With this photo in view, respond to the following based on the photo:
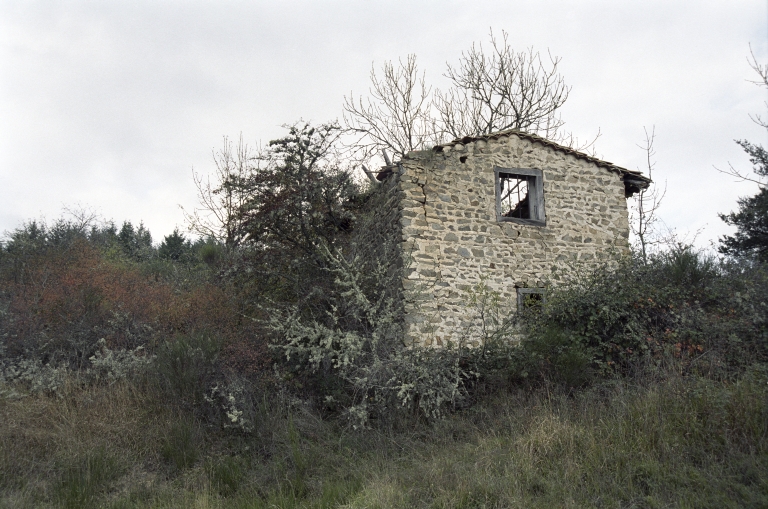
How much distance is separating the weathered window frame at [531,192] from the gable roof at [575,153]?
0.60m

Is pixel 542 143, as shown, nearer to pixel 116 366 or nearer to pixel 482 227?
pixel 482 227

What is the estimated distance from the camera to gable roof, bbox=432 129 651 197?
9.58 m

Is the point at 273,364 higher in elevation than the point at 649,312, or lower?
lower

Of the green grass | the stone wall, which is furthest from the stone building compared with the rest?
the green grass

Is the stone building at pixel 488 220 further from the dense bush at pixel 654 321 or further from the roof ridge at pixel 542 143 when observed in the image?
the dense bush at pixel 654 321

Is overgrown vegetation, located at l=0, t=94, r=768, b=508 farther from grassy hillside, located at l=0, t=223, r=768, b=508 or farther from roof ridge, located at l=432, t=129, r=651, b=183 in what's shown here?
roof ridge, located at l=432, t=129, r=651, b=183

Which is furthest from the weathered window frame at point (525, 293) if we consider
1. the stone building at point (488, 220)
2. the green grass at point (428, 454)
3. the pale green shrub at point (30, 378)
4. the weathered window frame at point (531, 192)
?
the pale green shrub at point (30, 378)

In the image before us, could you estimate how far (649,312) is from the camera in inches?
303

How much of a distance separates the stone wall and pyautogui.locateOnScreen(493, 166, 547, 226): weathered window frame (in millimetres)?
89

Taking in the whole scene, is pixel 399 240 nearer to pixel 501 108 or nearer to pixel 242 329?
pixel 242 329

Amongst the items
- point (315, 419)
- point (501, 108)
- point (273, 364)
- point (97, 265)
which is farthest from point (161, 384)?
point (501, 108)

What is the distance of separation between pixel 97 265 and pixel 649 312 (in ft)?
36.1

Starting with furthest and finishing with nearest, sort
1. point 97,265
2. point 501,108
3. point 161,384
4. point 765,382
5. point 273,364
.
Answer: point 501,108
point 97,265
point 273,364
point 161,384
point 765,382

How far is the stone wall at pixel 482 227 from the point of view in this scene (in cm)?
879
